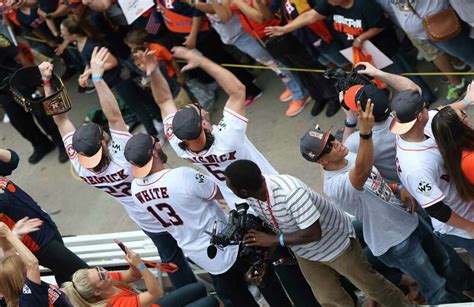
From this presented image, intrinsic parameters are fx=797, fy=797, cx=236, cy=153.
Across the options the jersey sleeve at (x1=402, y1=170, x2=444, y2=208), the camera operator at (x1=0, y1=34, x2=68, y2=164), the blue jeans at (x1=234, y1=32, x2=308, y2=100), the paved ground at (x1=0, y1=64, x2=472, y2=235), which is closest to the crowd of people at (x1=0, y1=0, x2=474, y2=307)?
the jersey sleeve at (x1=402, y1=170, x2=444, y2=208)

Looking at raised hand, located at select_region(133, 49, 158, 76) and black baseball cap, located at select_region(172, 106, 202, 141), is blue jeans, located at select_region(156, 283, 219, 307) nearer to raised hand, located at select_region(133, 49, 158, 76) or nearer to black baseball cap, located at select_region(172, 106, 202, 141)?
black baseball cap, located at select_region(172, 106, 202, 141)

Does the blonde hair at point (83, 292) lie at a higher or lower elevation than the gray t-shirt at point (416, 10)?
lower

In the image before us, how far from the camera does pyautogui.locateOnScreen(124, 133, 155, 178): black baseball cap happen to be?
209 inches

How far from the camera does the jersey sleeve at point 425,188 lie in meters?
4.52

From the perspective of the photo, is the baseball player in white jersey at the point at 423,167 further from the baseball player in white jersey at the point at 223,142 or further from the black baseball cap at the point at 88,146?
the black baseball cap at the point at 88,146

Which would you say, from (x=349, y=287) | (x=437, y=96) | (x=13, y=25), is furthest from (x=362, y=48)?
(x=13, y=25)

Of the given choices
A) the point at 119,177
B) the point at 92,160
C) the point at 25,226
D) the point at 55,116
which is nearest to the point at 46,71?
the point at 55,116

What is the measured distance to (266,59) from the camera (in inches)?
315

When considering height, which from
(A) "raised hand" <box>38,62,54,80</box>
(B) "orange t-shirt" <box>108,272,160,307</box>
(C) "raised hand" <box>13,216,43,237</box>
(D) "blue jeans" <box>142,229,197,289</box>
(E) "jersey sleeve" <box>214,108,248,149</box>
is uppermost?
(E) "jersey sleeve" <box>214,108,248,149</box>

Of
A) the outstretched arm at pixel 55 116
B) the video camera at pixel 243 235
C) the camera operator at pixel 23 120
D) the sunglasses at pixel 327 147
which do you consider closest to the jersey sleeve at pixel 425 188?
the sunglasses at pixel 327 147

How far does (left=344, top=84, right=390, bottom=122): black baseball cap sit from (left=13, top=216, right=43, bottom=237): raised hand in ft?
8.04

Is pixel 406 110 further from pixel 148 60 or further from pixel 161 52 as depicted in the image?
A: pixel 161 52

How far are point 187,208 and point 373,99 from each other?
1.46m

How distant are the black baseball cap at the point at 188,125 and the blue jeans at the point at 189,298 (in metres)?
1.18
